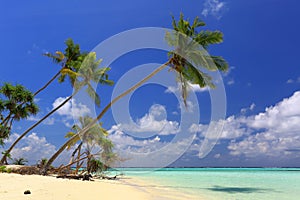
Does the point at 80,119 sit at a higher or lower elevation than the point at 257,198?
higher

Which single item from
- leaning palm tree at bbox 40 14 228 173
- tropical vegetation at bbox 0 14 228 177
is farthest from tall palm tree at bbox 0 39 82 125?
leaning palm tree at bbox 40 14 228 173

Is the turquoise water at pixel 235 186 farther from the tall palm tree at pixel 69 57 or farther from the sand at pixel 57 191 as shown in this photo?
the tall palm tree at pixel 69 57

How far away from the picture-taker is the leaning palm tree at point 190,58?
15.6 m

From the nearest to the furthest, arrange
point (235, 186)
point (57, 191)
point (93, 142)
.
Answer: point (57, 191) → point (235, 186) → point (93, 142)

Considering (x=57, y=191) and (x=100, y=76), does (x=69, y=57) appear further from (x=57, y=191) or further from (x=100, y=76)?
(x=57, y=191)

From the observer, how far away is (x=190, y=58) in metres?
15.7

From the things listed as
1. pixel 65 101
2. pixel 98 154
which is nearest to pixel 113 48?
pixel 65 101

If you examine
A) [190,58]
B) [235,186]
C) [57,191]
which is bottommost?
[235,186]

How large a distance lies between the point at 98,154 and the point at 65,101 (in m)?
4.75

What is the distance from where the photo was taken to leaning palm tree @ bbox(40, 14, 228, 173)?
15.6 metres

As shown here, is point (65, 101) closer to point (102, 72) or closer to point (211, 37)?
point (102, 72)

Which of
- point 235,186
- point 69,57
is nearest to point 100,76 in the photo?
point 69,57

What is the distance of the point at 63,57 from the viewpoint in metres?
22.0

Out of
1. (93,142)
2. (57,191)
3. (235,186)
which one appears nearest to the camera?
(57,191)
